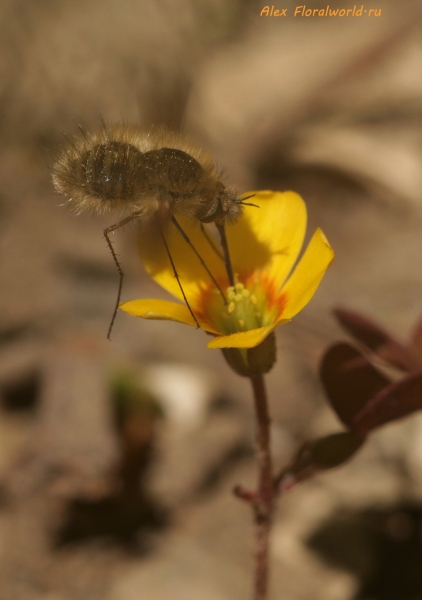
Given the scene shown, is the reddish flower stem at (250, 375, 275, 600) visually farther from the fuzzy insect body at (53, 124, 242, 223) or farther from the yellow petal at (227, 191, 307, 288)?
the fuzzy insect body at (53, 124, 242, 223)

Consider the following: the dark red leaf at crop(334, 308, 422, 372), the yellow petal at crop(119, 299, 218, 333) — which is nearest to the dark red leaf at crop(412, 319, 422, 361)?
the dark red leaf at crop(334, 308, 422, 372)

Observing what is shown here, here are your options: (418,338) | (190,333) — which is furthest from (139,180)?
(190,333)

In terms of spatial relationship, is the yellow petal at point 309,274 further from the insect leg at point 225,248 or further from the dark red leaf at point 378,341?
the dark red leaf at point 378,341

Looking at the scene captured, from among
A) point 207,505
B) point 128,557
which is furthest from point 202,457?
point 128,557

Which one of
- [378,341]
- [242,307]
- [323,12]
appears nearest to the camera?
[242,307]

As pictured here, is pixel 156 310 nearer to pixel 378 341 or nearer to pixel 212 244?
pixel 212 244

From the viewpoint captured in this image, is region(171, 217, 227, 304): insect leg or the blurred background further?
the blurred background
